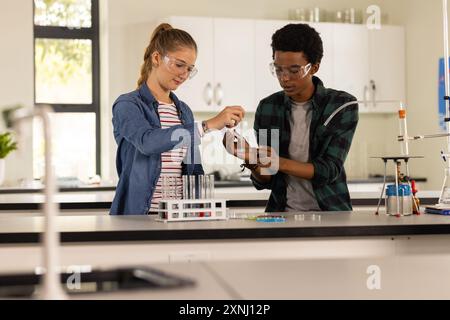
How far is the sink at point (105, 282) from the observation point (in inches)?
64.7

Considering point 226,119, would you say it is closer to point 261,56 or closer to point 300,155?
point 300,155

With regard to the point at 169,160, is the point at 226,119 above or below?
above

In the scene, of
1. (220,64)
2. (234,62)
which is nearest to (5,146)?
(220,64)

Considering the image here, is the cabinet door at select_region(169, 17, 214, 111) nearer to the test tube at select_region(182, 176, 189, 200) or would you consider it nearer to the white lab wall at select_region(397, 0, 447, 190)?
the white lab wall at select_region(397, 0, 447, 190)

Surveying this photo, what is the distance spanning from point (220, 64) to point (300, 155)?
10.4ft

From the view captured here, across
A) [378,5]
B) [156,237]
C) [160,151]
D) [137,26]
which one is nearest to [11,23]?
[137,26]

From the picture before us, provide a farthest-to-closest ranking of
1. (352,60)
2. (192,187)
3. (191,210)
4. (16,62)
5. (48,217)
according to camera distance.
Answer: (352,60)
(16,62)
(192,187)
(191,210)
(48,217)

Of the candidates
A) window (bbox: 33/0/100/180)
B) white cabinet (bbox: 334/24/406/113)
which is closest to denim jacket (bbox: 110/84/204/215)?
window (bbox: 33/0/100/180)

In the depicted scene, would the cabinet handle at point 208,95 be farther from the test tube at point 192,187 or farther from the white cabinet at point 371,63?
the test tube at point 192,187

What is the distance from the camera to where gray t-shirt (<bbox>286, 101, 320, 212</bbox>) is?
3.17 metres

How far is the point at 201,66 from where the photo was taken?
618 centimetres

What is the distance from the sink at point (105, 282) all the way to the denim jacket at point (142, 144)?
3.65ft

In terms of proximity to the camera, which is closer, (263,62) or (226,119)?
(226,119)

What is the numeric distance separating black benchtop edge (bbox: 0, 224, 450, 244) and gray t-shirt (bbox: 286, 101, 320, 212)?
55 cm
